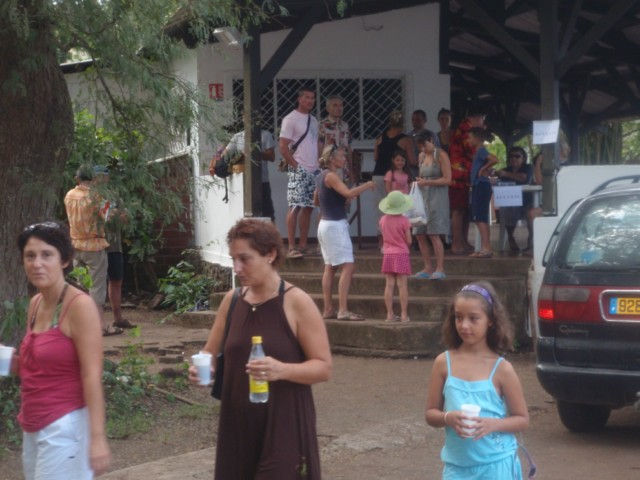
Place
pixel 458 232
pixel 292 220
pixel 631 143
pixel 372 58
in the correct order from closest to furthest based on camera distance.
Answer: pixel 292 220 < pixel 458 232 < pixel 372 58 < pixel 631 143

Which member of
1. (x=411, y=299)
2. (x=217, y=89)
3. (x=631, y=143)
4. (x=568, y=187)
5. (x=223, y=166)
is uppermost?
(x=631, y=143)

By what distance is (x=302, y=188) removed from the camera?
1280cm

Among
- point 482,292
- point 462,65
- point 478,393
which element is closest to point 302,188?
point 482,292

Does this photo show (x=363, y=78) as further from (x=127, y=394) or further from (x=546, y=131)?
(x=127, y=394)

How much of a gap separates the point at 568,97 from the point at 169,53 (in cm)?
1572

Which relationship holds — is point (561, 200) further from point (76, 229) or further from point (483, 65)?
point (483, 65)

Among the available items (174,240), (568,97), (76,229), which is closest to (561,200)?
(76,229)

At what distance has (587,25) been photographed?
1744cm

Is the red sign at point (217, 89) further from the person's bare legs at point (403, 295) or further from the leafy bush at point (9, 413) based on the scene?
the leafy bush at point (9, 413)

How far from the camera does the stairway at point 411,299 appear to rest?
439 inches

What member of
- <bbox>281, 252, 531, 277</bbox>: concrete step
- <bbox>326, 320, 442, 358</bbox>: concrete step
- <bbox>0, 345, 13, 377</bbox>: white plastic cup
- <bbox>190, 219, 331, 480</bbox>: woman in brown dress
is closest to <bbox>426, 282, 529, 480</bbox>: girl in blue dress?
<bbox>190, 219, 331, 480</bbox>: woman in brown dress

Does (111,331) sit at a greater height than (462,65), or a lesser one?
lesser

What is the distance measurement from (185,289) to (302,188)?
2694mm

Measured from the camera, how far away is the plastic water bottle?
4340 mm
